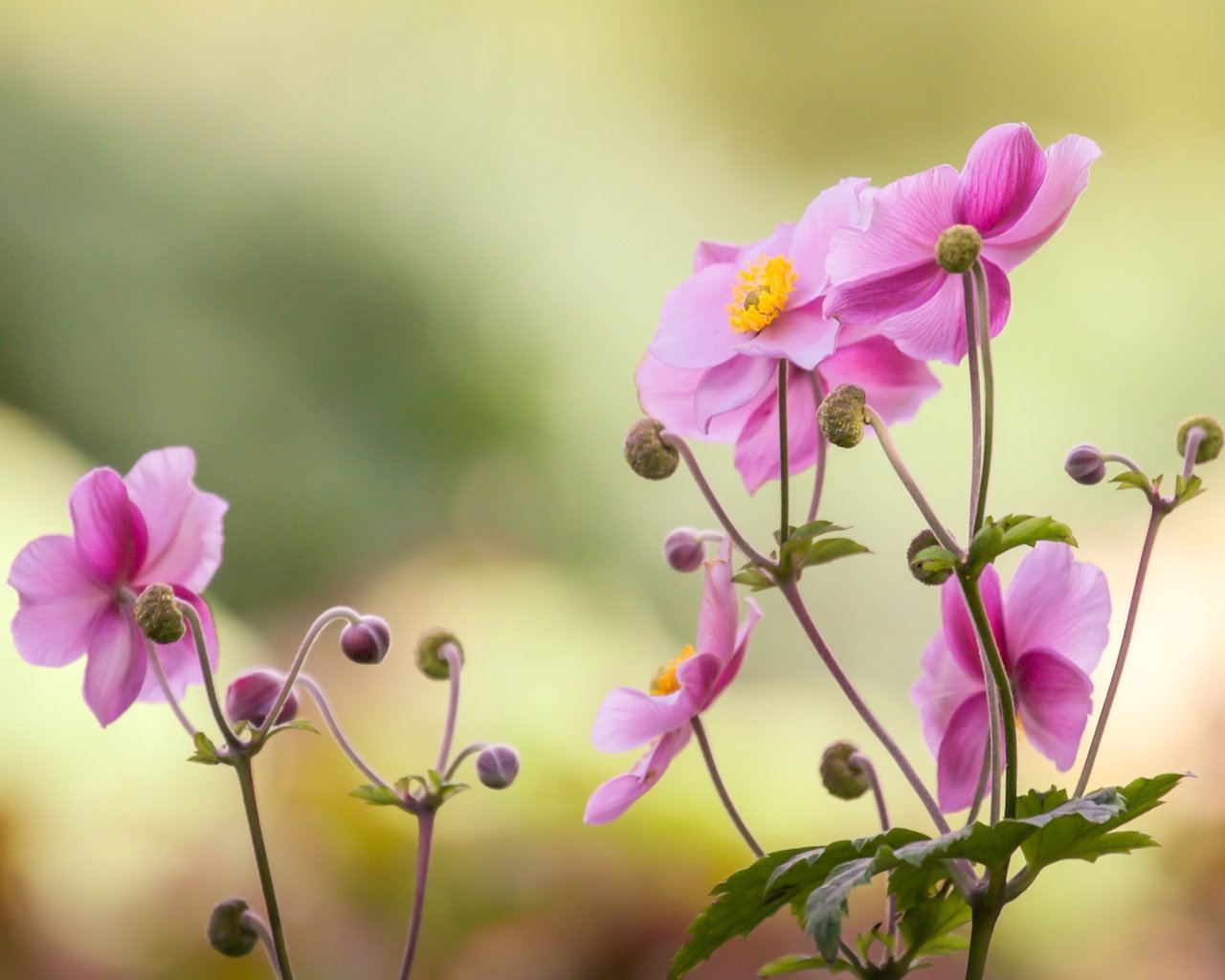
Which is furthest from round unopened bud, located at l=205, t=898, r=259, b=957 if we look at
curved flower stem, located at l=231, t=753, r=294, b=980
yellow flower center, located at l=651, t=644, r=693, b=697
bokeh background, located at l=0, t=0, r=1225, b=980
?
bokeh background, located at l=0, t=0, r=1225, b=980

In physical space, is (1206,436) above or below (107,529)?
below

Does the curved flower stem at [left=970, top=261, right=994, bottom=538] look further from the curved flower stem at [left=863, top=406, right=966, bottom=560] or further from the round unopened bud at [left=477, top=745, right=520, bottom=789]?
the round unopened bud at [left=477, top=745, right=520, bottom=789]

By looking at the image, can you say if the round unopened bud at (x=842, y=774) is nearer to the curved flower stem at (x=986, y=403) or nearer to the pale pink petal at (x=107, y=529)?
the curved flower stem at (x=986, y=403)

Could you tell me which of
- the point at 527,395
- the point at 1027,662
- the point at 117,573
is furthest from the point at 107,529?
the point at 527,395

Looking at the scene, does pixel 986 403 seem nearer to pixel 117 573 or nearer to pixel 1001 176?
pixel 1001 176

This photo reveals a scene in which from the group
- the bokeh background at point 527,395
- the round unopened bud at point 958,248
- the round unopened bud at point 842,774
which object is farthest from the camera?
the bokeh background at point 527,395

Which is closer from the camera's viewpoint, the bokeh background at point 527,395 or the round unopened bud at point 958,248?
the round unopened bud at point 958,248

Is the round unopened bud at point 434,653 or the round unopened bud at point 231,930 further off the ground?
the round unopened bud at point 434,653

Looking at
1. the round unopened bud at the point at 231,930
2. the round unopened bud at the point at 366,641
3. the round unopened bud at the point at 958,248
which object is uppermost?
the round unopened bud at the point at 366,641

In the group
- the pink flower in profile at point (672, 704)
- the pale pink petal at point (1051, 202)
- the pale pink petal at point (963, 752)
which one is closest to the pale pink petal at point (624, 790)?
the pink flower in profile at point (672, 704)
